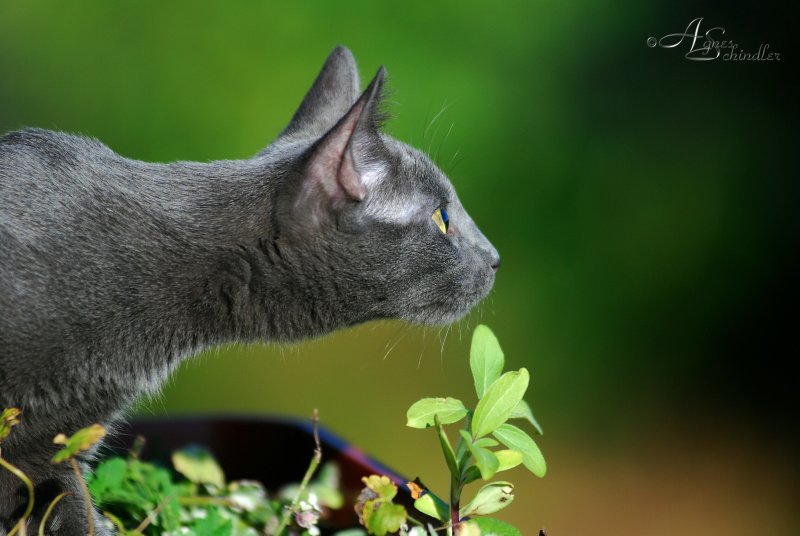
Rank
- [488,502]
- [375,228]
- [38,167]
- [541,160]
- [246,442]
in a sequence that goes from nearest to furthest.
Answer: [488,502]
[38,167]
[375,228]
[246,442]
[541,160]

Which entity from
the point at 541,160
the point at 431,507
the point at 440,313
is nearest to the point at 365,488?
the point at 431,507

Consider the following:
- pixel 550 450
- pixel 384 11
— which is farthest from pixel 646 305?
pixel 384 11

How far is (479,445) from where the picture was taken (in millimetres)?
863

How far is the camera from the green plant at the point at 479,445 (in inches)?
33.9

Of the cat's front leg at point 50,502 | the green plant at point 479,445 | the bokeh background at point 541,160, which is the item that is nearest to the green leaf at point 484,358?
the green plant at point 479,445

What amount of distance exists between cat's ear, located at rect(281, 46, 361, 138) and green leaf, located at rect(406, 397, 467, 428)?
547 mm

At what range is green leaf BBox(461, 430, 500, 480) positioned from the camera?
2.59 ft

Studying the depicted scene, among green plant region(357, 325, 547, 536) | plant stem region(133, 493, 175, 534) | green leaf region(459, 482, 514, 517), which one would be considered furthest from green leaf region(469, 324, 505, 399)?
plant stem region(133, 493, 175, 534)

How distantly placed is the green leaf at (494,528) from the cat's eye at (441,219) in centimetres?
44

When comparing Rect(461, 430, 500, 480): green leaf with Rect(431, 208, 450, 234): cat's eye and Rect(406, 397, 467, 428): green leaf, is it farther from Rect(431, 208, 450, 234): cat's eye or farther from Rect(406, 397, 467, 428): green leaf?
Rect(431, 208, 450, 234): cat's eye

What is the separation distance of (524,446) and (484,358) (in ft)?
0.32

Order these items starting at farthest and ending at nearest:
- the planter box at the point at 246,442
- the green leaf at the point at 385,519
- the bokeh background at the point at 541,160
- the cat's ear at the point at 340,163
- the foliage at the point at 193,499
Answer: the bokeh background at the point at 541,160, the planter box at the point at 246,442, the foliage at the point at 193,499, the cat's ear at the point at 340,163, the green leaf at the point at 385,519

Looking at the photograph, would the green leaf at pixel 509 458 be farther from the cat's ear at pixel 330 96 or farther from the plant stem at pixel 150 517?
the cat's ear at pixel 330 96

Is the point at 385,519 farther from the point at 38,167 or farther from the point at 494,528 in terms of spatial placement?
the point at 38,167
